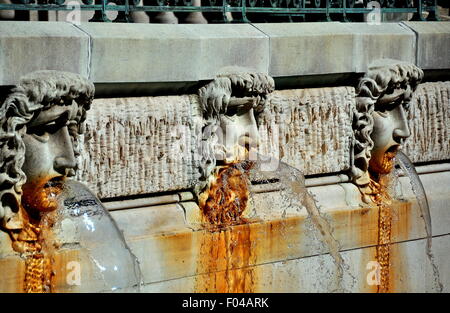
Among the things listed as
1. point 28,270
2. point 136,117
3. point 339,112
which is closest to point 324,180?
point 339,112

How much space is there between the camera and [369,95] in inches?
343

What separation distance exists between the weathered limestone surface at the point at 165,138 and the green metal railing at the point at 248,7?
499mm

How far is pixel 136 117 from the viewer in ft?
24.3

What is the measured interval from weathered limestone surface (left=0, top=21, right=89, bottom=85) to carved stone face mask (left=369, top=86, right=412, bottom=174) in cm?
248

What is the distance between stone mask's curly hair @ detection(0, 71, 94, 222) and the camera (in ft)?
21.9

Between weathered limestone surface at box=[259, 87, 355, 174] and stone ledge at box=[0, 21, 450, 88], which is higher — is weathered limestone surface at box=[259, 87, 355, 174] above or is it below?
below

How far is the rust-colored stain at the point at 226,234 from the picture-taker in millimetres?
7789

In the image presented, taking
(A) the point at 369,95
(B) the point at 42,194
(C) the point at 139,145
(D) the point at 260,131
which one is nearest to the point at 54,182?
(B) the point at 42,194

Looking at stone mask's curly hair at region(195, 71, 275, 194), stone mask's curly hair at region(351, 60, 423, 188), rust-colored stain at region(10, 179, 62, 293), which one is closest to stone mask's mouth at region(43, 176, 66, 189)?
rust-colored stain at region(10, 179, 62, 293)

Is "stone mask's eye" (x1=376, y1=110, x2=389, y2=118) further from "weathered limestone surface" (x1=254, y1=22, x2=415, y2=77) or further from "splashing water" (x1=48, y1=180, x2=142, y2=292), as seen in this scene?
"splashing water" (x1=48, y1=180, x2=142, y2=292)

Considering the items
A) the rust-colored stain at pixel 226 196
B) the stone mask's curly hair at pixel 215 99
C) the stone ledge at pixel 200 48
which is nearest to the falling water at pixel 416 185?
the stone ledge at pixel 200 48

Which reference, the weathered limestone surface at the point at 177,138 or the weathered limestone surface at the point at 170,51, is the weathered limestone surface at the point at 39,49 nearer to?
the weathered limestone surface at the point at 170,51

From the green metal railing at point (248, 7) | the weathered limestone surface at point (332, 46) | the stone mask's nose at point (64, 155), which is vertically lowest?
the stone mask's nose at point (64, 155)

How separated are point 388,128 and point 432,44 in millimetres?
743
